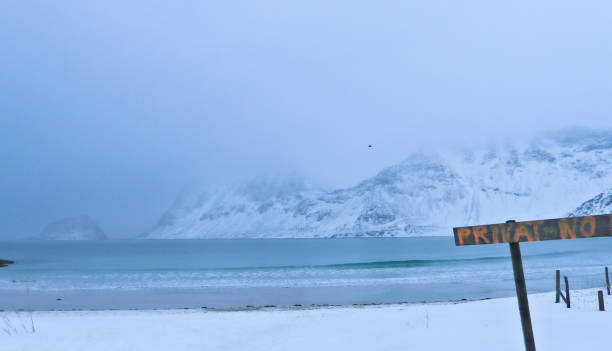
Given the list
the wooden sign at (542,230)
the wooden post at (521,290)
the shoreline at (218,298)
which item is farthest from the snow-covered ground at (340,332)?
the shoreline at (218,298)

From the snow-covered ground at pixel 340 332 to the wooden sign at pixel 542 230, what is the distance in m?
5.27

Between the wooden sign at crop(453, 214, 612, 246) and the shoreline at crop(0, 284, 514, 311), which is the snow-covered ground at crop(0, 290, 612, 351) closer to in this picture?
the wooden sign at crop(453, 214, 612, 246)

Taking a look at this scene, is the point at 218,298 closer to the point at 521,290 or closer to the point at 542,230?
the point at 521,290

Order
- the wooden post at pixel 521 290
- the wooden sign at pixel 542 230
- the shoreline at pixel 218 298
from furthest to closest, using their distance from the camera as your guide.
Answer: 1. the shoreline at pixel 218 298
2. the wooden post at pixel 521 290
3. the wooden sign at pixel 542 230

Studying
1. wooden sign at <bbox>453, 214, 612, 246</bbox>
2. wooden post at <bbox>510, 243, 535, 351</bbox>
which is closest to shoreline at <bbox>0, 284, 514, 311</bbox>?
wooden post at <bbox>510, 243, 535, 351</bbox>

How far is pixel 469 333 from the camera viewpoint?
1252 centimetres

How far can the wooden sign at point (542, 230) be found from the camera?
5891 mm

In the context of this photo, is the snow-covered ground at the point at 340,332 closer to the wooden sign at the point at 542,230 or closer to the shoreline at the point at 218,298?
the wooden sign at the point at 542,230

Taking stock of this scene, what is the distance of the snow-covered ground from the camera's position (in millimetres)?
11361

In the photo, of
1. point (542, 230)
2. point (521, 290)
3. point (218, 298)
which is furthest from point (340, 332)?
point (218, 298)

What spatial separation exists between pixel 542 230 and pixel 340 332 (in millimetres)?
10018

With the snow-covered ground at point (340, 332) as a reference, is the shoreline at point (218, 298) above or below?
below

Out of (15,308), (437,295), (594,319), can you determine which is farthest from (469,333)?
(15,308)

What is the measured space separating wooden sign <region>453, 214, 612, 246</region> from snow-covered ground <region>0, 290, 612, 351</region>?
17.3ft
